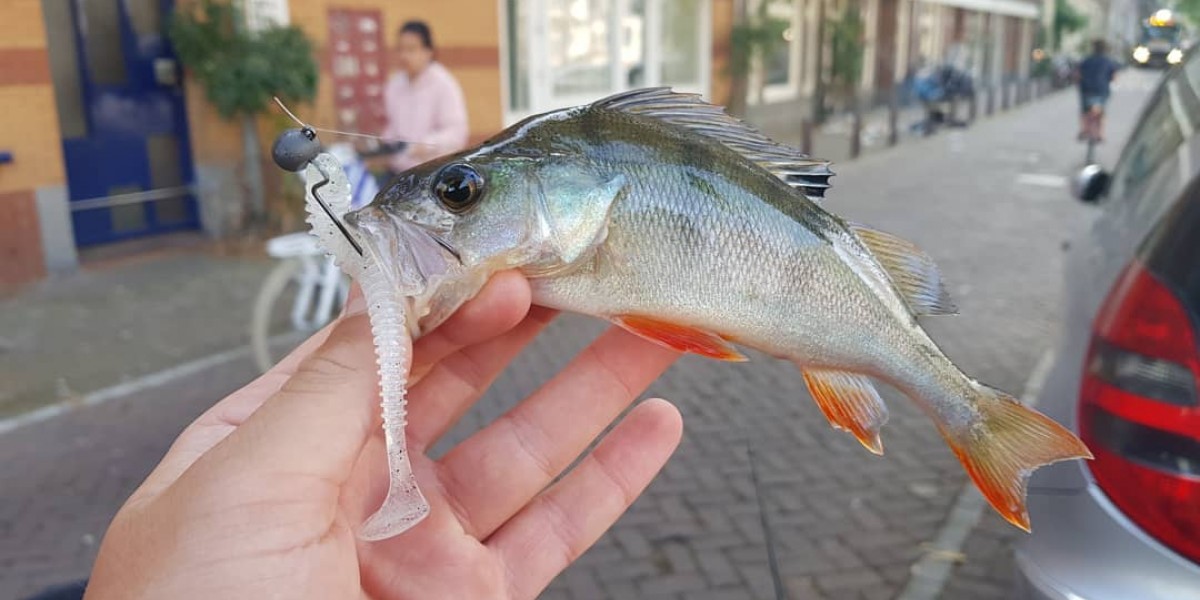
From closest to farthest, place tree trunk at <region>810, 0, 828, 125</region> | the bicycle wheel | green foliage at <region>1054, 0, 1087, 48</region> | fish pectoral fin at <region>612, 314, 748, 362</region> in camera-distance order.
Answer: fish pectoral fin at <region>612, 314, 748, 362</region>
the bicycle wheel
tree trunk at <region>810, 0, 828, 125</region>
green foliage at <region>1054, 0, 1087, 48</region>

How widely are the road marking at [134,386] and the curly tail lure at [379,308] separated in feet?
15.4

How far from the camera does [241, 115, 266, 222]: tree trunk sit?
909 cm

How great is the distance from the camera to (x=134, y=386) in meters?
5.85

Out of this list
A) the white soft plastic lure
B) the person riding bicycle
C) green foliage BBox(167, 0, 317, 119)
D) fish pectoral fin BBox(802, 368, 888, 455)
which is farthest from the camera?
the person riding bicycle

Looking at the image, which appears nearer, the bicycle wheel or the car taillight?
the car taillight

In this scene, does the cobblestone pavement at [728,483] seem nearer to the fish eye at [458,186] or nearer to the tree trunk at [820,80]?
the fish eye at [458,186]

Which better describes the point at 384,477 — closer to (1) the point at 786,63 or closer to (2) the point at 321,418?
(2) the point at 321,418

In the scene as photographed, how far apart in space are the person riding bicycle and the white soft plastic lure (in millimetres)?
18010

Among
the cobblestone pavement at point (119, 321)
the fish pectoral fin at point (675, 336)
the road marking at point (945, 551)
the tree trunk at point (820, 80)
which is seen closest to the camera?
the fish pectoral fin at point (675, 336)

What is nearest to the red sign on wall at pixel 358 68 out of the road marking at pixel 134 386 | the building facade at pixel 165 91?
the building facade at pixel 165 91

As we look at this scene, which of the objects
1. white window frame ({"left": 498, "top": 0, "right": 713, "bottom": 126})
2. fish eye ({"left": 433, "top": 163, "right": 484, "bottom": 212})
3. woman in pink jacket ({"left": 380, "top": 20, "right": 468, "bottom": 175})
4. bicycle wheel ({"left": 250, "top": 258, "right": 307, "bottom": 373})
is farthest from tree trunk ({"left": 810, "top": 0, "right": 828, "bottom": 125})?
fish eye ({"left": 433, "top": 163, "right": 484, "bottom": 212})

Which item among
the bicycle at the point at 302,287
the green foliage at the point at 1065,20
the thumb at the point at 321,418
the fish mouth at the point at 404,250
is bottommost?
the bicycle at the point at 302,287

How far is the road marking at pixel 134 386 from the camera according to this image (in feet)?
17.6

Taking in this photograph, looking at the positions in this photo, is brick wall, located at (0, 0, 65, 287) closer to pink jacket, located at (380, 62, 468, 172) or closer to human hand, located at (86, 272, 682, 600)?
pink jacket, located at (380, 62, 468, 172)
